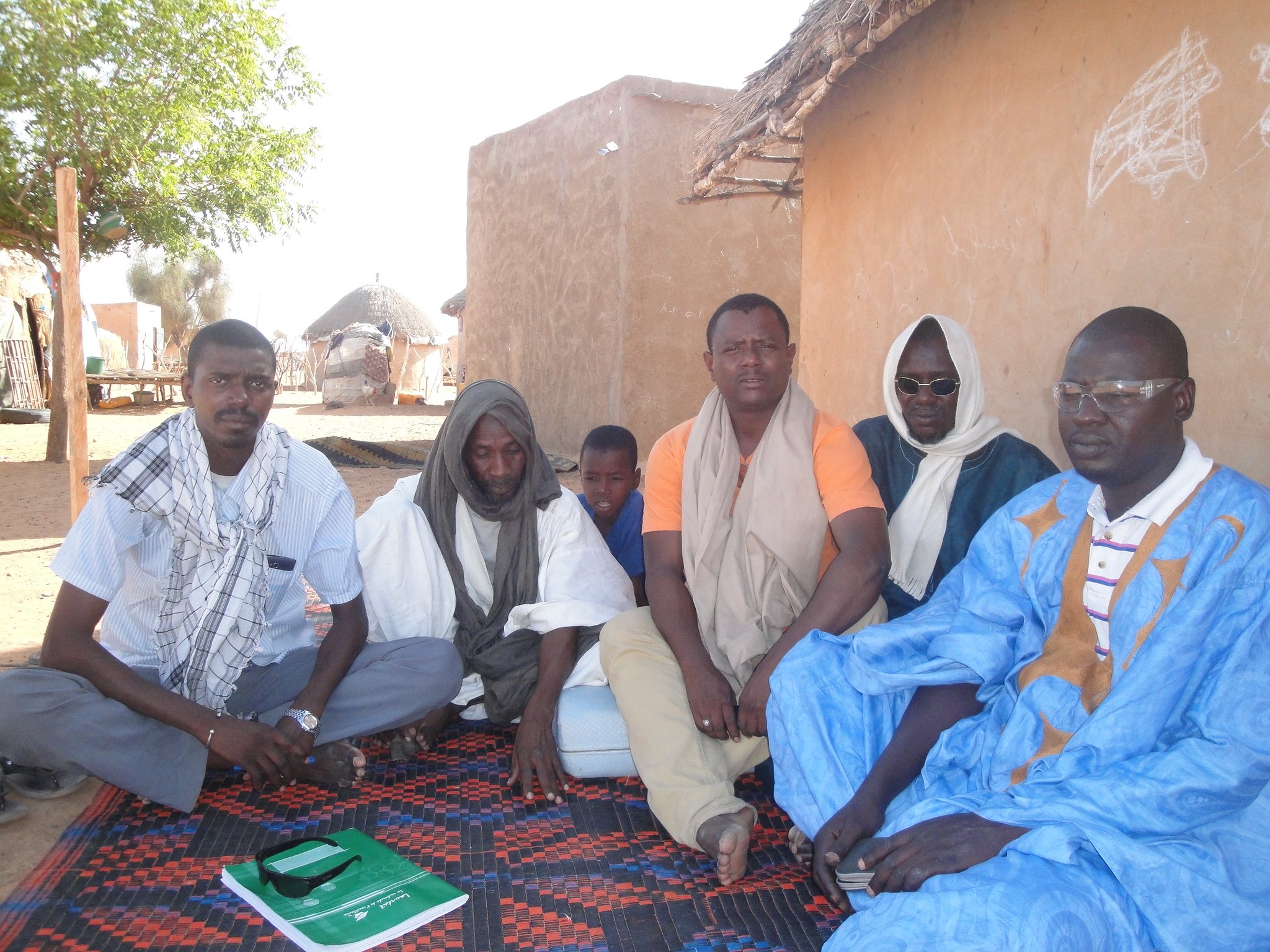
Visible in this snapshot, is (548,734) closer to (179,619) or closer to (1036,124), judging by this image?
(179,619)

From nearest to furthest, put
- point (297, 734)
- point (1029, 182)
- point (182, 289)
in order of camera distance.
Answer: point (297, 734), point (1029, 182), point (182, 289)

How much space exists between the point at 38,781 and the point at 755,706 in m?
1.98

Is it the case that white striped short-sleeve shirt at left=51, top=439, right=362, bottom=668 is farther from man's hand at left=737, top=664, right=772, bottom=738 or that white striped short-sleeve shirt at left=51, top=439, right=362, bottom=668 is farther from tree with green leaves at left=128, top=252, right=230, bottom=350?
tree with green leaves at left=128, top=252, right=230, bottom=350

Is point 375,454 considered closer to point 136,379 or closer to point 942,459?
point 942,459

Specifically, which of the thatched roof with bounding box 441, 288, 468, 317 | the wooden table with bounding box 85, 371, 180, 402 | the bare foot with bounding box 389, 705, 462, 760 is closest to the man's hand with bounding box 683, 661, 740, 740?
the bare foot with bounding box 389, 705, 462, 760

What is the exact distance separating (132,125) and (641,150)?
486 centimetres

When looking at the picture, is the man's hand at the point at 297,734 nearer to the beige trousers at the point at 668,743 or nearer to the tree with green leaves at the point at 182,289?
the beige trousers at the point at 668,743

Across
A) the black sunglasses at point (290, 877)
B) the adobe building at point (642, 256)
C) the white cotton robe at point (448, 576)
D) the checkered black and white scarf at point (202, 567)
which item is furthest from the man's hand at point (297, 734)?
the adobe building at point (642, 256)

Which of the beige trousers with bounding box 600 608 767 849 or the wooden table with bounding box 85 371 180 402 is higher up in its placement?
the wooden table with bounding box 85 371 180 402

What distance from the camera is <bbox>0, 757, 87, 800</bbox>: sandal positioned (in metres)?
2.65

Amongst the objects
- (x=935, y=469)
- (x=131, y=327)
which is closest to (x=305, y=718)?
(x=935, y=469)

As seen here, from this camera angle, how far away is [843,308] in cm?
520

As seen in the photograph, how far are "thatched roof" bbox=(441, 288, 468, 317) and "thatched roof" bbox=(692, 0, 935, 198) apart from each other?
1632 centimetres

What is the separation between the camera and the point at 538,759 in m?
2.68
